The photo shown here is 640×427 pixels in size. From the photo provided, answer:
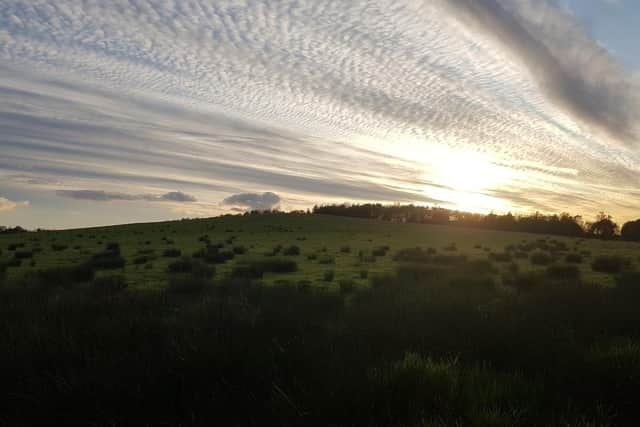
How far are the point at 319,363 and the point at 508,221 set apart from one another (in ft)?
326

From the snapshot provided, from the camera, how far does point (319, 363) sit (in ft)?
16.2

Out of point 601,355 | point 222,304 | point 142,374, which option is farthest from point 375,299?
point 142,374

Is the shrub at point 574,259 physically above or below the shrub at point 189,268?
above

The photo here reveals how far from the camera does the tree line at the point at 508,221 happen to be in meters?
88.0

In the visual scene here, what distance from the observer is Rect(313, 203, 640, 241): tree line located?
88000 mm

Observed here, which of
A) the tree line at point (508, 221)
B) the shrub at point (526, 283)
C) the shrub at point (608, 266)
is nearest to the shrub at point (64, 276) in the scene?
the shrub at point (526, 283)

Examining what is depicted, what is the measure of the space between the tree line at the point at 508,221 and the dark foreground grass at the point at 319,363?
82991 millimetres

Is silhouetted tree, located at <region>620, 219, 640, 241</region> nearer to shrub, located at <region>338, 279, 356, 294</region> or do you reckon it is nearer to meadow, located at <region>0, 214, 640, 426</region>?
shrub, located at <region>338, 279, 356, 294</region>

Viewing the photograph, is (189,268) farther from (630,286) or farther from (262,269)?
(630,286)

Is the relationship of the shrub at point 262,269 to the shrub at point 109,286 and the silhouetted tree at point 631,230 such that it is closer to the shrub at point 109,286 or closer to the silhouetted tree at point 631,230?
the shrub at point 109,286

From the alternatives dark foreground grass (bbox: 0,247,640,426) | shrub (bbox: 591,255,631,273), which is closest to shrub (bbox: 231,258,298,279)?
dark foreground grass (bbox: 0,247,640,426)

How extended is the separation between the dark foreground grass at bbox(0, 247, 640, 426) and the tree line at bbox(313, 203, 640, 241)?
8299 cm

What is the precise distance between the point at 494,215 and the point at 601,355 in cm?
10387

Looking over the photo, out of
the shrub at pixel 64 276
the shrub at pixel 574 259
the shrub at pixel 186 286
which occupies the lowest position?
the shrub at pixel 64 276
